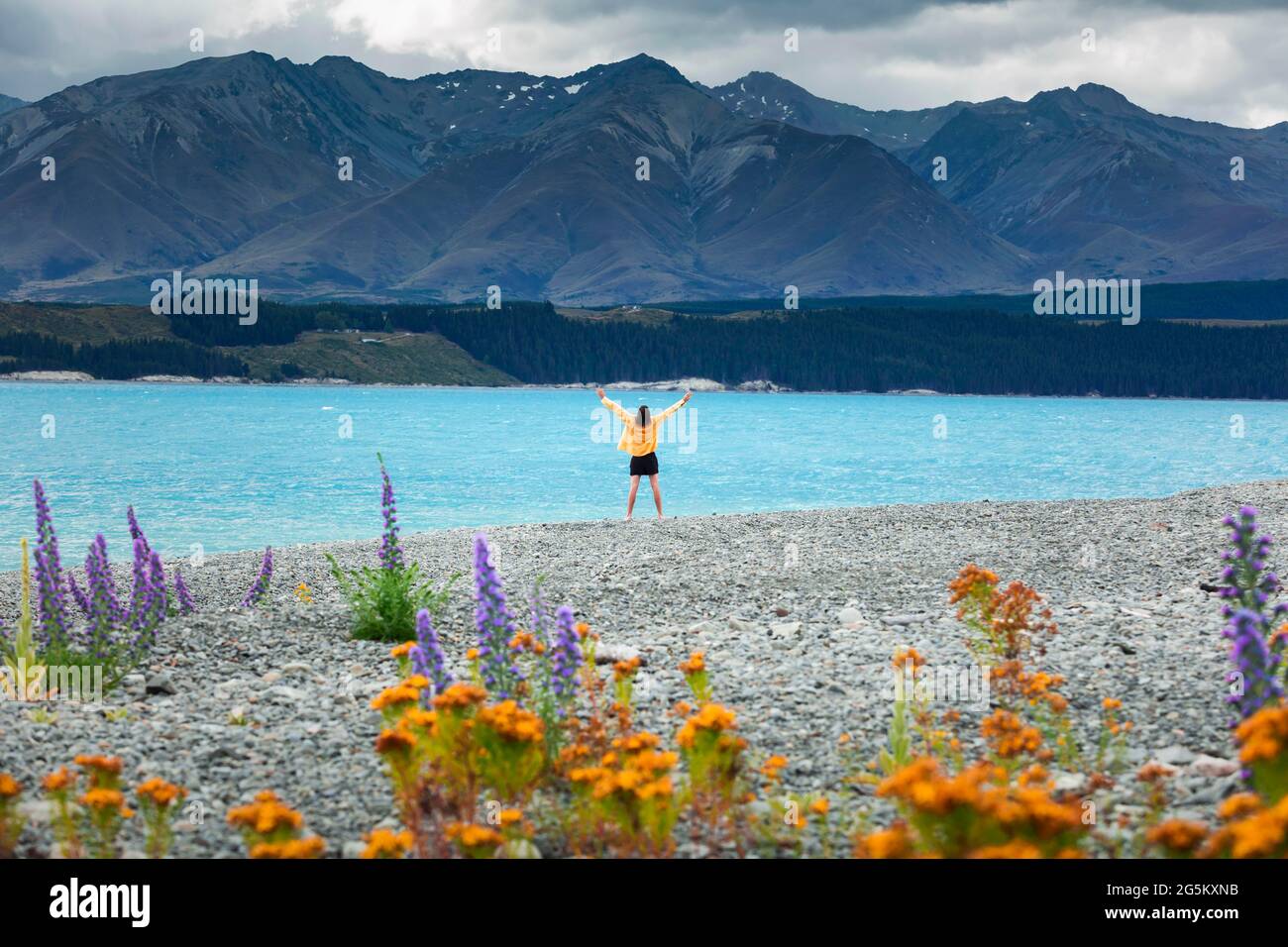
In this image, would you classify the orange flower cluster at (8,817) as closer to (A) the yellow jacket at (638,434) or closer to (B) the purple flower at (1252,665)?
(B) the purple flower at (1252,665)

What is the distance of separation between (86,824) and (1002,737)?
558 cm

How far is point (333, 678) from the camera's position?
436 inches

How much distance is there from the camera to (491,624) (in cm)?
780

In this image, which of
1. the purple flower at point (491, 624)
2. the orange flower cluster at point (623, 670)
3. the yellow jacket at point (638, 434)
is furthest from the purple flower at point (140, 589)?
the yellow jacket at point (638, 434)

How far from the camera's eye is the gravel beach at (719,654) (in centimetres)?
789

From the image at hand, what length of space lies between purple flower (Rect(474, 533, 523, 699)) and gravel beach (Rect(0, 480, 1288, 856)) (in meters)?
1.03

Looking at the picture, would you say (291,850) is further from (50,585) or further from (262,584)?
(262,584)

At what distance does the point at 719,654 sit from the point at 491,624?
455 centimetres

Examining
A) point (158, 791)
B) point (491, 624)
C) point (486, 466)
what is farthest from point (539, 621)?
point (486, 466)

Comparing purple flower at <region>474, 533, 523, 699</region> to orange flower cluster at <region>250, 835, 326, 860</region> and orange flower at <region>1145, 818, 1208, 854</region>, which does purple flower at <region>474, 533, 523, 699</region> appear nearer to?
orange flower cluster at <region>250, 835, 326, 860</region>

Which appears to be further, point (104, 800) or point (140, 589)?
point (140, 589)

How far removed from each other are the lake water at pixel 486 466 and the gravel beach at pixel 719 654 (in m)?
16.9
